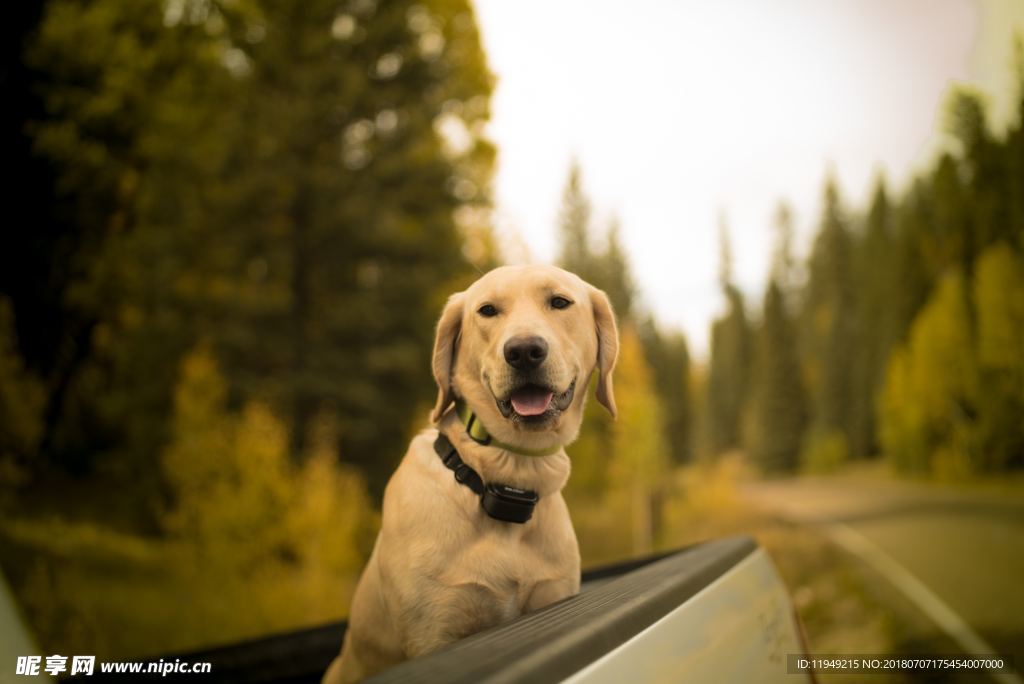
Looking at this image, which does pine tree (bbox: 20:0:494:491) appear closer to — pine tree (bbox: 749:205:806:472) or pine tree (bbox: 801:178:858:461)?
pine tree (bbox: 749:205:806:472)

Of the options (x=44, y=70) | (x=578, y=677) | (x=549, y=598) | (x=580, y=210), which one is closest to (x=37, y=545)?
(x=44, y=70)

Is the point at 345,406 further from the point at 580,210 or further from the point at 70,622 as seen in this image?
the point at 580,210

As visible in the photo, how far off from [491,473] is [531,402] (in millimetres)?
134

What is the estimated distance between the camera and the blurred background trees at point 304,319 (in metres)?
3.88

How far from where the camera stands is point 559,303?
981 millimetres

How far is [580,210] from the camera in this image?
3.46 metres

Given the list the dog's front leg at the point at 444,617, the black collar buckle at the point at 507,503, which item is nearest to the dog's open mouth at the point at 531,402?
the black collar buckle at the point at 507,503

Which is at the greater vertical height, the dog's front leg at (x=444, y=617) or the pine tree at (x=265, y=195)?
the pine tree at (x=265, y=195)

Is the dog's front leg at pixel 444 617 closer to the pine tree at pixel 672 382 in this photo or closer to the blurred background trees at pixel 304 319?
the blurred background trees at pixel 304 319

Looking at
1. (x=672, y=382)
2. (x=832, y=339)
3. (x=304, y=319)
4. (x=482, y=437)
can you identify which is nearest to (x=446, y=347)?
(x=482, y=437)

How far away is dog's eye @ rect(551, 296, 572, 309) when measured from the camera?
975 millimetres

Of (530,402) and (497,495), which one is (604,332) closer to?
(530,402)

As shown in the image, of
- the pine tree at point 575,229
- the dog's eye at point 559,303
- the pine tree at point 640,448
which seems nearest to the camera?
the dog's eye at point 559,303

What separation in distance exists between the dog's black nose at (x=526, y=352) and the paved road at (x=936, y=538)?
3.66 metres
